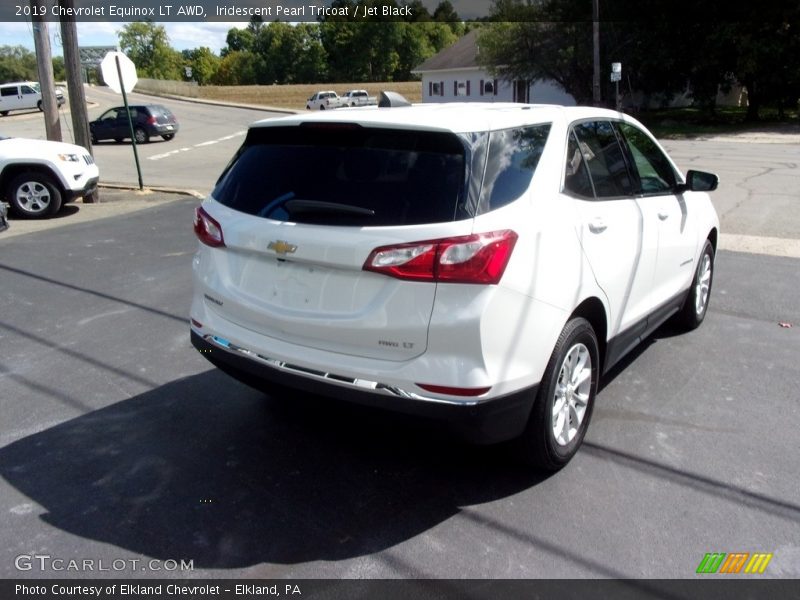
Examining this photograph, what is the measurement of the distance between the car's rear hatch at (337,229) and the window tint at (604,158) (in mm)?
1157

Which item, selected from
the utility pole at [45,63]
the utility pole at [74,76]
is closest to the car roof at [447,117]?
the utility pole at [74,76]

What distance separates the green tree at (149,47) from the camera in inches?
4948

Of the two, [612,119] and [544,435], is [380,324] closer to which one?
[544,435]

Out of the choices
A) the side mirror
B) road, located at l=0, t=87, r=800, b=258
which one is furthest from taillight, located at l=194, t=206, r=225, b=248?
road, located at l=0, t=87, r=800, b=258

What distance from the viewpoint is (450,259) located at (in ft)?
9.53

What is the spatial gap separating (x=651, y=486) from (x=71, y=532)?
2.69 metres

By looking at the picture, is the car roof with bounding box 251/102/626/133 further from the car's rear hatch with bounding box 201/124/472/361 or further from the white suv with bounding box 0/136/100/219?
the white suv with bounding box 0/136/100/219

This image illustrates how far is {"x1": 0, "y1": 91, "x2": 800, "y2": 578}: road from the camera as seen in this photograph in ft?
9.75

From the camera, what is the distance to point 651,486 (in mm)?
3471

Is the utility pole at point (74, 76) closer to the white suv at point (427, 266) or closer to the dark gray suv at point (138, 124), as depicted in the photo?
the white suv at point (427, 266)

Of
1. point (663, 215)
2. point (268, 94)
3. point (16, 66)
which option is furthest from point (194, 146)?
point (16, 66)

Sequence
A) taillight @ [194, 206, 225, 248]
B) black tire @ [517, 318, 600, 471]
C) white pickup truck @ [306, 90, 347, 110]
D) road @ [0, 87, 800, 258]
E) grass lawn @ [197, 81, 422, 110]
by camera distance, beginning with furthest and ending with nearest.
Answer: grass lawn @ [197, 81, 422, 110]
white pickup truck @ [306, 90, 347, 110]
road @ [0, 87, 800, 258]
taillight @ [194, 206, 225, 248]
black tire @ [517, 318, 600, 471]

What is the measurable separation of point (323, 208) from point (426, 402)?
973 mm

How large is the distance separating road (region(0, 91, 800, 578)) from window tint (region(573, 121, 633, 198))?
1.33 m
